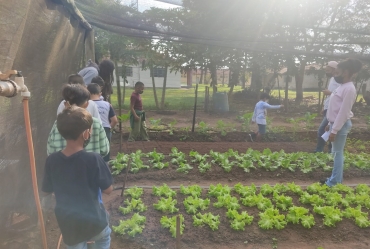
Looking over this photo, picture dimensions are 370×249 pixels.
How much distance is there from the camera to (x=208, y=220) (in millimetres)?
3623

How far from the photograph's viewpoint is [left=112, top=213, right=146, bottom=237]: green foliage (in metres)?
3.38

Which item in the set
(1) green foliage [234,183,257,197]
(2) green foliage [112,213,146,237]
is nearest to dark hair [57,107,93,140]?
(2) green foliage [112,213,146,237]

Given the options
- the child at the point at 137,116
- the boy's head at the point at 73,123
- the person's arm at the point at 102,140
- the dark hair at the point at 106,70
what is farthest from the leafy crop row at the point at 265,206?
the child at the point at 137,116

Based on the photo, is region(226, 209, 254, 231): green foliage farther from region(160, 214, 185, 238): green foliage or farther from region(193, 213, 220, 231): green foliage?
region(160, 214, 185, 238): green foliage

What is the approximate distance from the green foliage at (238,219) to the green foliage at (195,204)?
337mm

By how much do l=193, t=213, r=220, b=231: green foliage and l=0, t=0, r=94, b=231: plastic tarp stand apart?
169 centimetres

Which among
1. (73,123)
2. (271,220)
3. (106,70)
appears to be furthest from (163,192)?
(73,123)

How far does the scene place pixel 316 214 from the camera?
405 cm

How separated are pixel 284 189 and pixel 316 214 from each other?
26.9 inches

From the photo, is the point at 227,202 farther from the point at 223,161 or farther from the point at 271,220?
the point at 223,161

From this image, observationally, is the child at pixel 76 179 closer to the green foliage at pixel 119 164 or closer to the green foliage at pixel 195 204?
the green foliage at pixel 195 204

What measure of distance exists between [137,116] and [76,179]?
4978 mm

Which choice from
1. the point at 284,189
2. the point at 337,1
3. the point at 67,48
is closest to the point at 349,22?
the point at 337,1

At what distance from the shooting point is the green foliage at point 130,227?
3.38 metres
